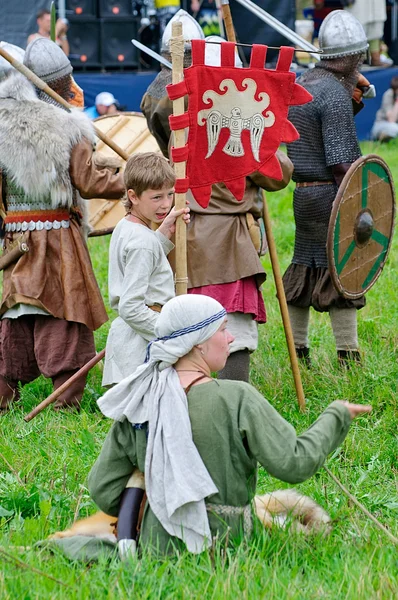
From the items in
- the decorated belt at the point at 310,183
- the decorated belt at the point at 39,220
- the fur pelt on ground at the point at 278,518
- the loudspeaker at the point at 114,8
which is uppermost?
the loudspeaker at the point at 114,8

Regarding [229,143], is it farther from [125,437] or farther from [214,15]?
[214,15]

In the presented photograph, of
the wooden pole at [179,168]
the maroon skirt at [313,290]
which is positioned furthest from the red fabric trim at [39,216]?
the wooden pole at [179,168]

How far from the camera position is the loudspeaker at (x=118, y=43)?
44.3ft

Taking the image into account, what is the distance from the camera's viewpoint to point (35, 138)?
5121 millimetres

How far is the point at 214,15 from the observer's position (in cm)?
1388

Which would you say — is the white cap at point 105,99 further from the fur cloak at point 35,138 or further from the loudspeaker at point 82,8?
the fur cloak at point 35,138

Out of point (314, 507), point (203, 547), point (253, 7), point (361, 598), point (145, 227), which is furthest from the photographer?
point (253, 7)

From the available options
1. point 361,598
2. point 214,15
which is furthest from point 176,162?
point 214,15

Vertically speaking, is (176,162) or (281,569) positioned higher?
(176,162)

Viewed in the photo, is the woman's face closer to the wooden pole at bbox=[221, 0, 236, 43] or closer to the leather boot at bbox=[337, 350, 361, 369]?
the wooden pole at bbox=[221, 0, 236, 43]

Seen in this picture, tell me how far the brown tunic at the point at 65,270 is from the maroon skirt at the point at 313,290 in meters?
1.08

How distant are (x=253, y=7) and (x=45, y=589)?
295cm

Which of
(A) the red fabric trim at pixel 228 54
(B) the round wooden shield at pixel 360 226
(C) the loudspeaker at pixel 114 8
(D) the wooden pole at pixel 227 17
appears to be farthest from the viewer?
(C) the loudspeaker at pixel 114 8

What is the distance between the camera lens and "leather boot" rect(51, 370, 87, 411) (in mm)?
5371
